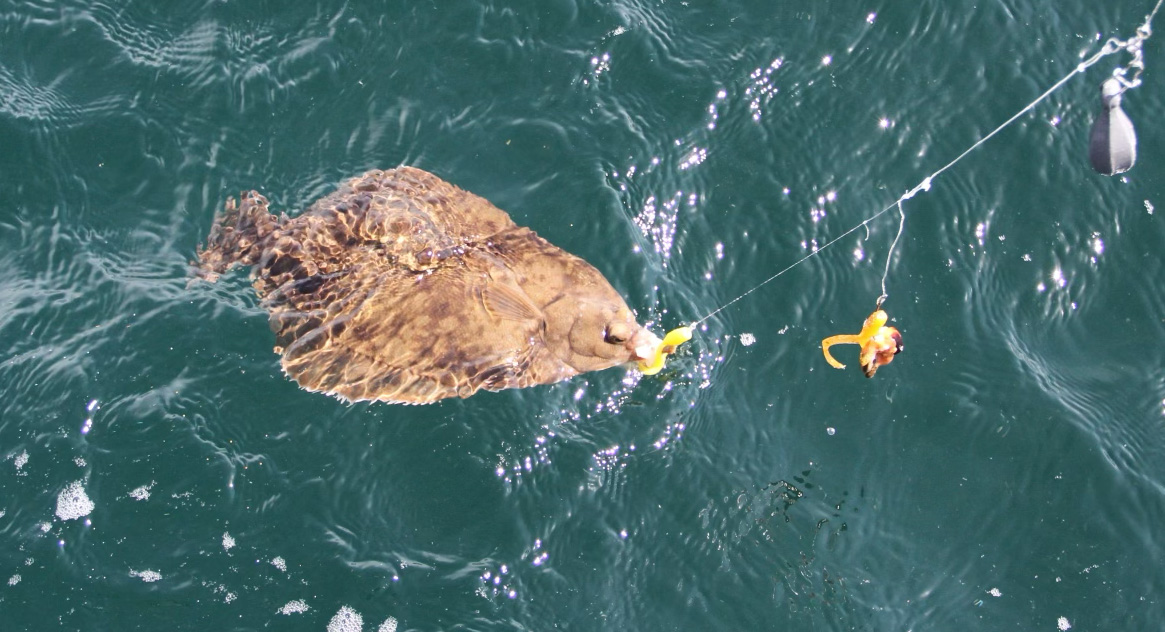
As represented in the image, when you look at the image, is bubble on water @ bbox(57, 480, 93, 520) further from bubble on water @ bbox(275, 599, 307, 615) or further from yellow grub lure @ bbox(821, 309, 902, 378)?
yellow grub lure @ bbox(821, 309, 902, 378)

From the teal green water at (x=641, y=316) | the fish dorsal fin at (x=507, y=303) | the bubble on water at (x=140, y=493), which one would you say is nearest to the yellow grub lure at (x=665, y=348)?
the teal green water at (x=641, y=316)

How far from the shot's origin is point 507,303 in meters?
7.17

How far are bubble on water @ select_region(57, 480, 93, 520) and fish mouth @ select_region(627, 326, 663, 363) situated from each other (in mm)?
4061

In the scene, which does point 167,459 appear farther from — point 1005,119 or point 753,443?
point 1005,119

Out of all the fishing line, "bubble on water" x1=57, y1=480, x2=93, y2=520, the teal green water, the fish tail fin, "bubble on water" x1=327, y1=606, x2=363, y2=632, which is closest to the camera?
"bubble on water" x1=327, y1=606, x2=363, y2=632

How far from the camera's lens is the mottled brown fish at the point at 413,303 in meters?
7.07

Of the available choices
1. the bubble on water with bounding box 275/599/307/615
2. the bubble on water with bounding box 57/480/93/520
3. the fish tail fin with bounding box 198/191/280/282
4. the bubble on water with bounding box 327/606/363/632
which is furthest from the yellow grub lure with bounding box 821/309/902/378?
the bubble on water with bounding box 57/480/93/520

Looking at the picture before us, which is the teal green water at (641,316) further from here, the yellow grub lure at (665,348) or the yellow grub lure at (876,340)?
the yellow grub lure at (876,340)

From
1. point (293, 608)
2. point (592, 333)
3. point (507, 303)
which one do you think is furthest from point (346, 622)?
point (592, 333)

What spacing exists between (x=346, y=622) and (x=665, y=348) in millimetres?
2983

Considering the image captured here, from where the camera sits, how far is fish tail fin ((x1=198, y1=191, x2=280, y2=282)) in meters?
7.45

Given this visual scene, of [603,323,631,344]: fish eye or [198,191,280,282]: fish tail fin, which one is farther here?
[198,191,280,282]: fish tail fin

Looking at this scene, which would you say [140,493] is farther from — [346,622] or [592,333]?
[592,333]

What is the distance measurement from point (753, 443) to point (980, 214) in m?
2.82
